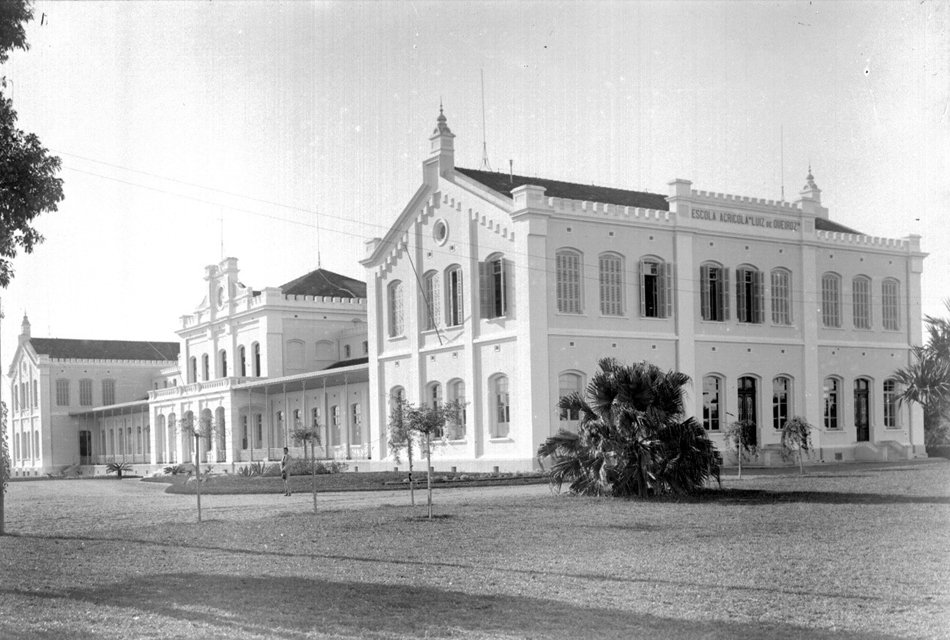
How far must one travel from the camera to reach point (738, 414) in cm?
3956

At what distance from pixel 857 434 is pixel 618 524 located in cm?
2899

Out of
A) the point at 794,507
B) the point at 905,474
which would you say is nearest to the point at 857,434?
the point at 905,474

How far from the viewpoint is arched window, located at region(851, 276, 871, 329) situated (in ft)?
142

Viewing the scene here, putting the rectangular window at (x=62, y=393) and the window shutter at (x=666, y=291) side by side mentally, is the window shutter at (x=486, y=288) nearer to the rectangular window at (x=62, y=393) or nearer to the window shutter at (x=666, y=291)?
the window shutter at (x=666, y=291)

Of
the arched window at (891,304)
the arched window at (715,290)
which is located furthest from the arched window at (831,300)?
the arched window at (715,290)

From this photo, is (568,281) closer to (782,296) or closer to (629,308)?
(629,308)

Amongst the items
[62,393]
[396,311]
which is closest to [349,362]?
[396,311]

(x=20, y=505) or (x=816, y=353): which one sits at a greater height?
(x=816, y=353)

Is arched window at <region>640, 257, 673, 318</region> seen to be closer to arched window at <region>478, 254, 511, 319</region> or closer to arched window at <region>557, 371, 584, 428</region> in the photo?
arched window at <region>557, 371, 584, 428</region>

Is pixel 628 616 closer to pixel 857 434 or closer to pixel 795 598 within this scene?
pixel 795 598

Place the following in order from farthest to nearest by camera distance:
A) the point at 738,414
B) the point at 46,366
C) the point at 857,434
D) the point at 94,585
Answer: the point at 46,366 < the point at 857,434 < the point at 738,414 < the point at 94,585

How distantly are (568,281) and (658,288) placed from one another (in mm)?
4241

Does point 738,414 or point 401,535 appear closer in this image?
point 401,535

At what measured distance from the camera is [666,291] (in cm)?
3828
